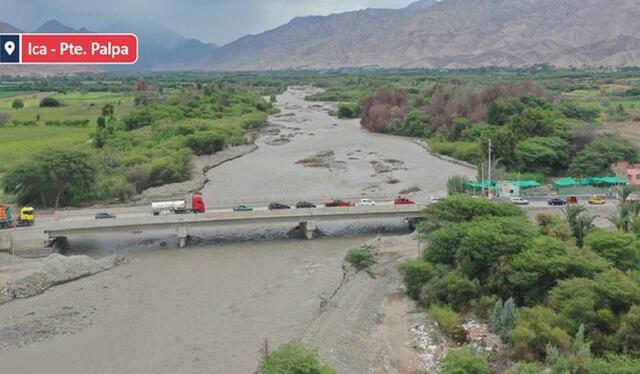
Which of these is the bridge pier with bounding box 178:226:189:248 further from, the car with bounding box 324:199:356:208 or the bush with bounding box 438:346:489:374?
the bush with bounding box 438:346:489:374

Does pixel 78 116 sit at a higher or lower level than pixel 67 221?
higher

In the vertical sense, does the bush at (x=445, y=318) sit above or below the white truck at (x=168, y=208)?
below

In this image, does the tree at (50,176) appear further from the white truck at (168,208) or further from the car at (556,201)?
the car at (556,201)

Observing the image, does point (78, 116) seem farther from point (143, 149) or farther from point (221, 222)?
point (221, 222)

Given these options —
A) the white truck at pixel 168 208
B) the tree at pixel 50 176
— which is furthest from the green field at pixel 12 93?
the white truck at pixel 168 208

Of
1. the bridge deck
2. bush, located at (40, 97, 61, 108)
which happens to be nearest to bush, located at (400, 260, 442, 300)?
the bridge deck

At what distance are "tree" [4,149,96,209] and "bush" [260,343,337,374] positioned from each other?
97.2ft

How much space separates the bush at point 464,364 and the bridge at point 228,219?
64.6 feet

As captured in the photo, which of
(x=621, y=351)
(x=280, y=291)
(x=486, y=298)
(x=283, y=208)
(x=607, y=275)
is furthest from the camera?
(x=283, y=208)

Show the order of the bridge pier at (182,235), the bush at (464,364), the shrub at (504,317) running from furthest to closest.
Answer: the bridge pier at (182,235) < the shrub at (504,317) < the bush at (464,364)

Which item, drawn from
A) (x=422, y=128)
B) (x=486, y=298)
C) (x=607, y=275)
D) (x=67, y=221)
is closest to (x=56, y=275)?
(x=67, y=221)

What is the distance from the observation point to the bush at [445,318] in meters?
24.2

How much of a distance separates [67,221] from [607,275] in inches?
1086

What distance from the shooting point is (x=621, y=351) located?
66.2 ft
